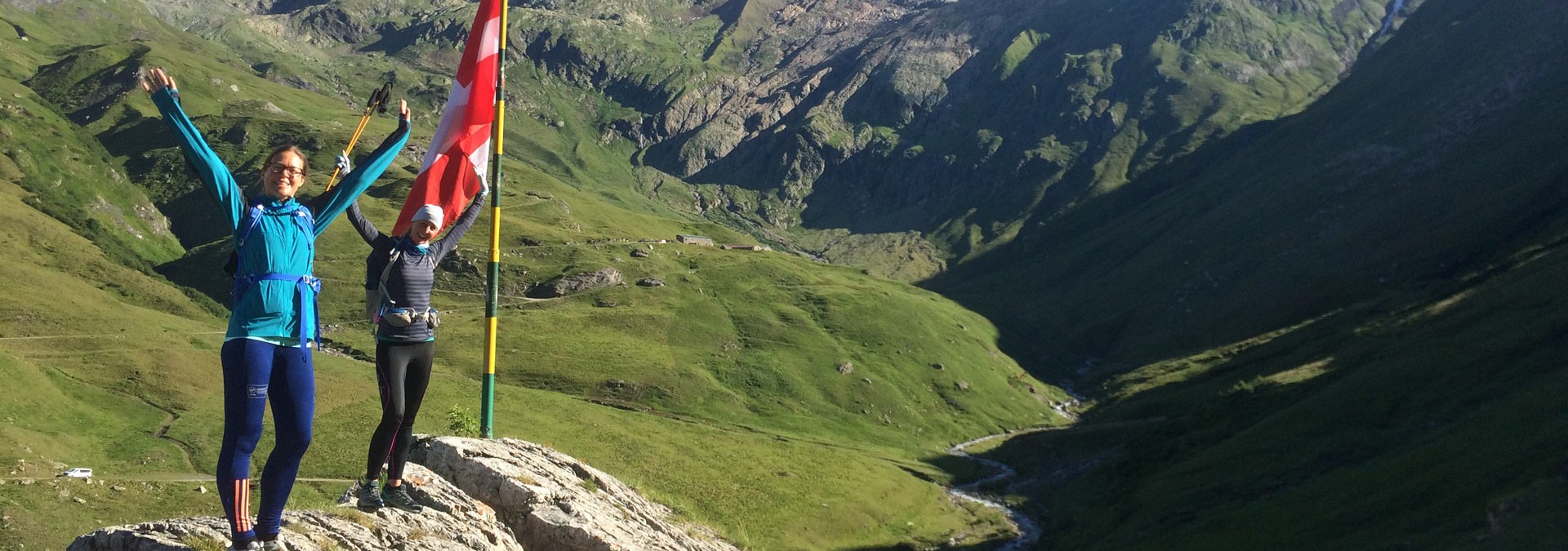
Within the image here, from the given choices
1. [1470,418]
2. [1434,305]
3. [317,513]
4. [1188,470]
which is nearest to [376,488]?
[317,513]

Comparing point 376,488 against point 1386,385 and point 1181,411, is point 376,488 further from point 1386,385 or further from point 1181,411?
point 1181,411

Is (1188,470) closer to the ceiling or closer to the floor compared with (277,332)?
closer to the floor

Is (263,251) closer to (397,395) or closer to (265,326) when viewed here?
(265,326)

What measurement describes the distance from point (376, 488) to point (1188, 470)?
4668 inches

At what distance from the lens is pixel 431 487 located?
19875mm

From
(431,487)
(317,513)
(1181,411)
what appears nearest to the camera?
(317,513)

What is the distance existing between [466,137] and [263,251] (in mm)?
9029

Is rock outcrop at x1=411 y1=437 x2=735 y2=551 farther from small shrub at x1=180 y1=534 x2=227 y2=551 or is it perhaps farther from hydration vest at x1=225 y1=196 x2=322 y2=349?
hydration vest at x1=225 y1=196 x2=322 y2=349

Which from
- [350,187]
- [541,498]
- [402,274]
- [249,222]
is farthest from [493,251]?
[249,222]

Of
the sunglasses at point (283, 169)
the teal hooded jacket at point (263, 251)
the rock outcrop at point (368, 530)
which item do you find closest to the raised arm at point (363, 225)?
the teal hooded jacket at point (263, 251)

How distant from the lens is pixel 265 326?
44.9 ft

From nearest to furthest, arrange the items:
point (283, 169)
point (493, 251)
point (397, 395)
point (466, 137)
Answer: point (283, 169) < point (397, 395) < point (466, 137) < point (493, 251)

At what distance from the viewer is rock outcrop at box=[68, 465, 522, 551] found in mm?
14305

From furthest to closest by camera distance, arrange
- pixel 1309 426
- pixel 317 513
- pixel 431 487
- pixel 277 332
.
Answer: pixel 1309 426
pixel 431 487
pixel 317 513
pixel 277 332
